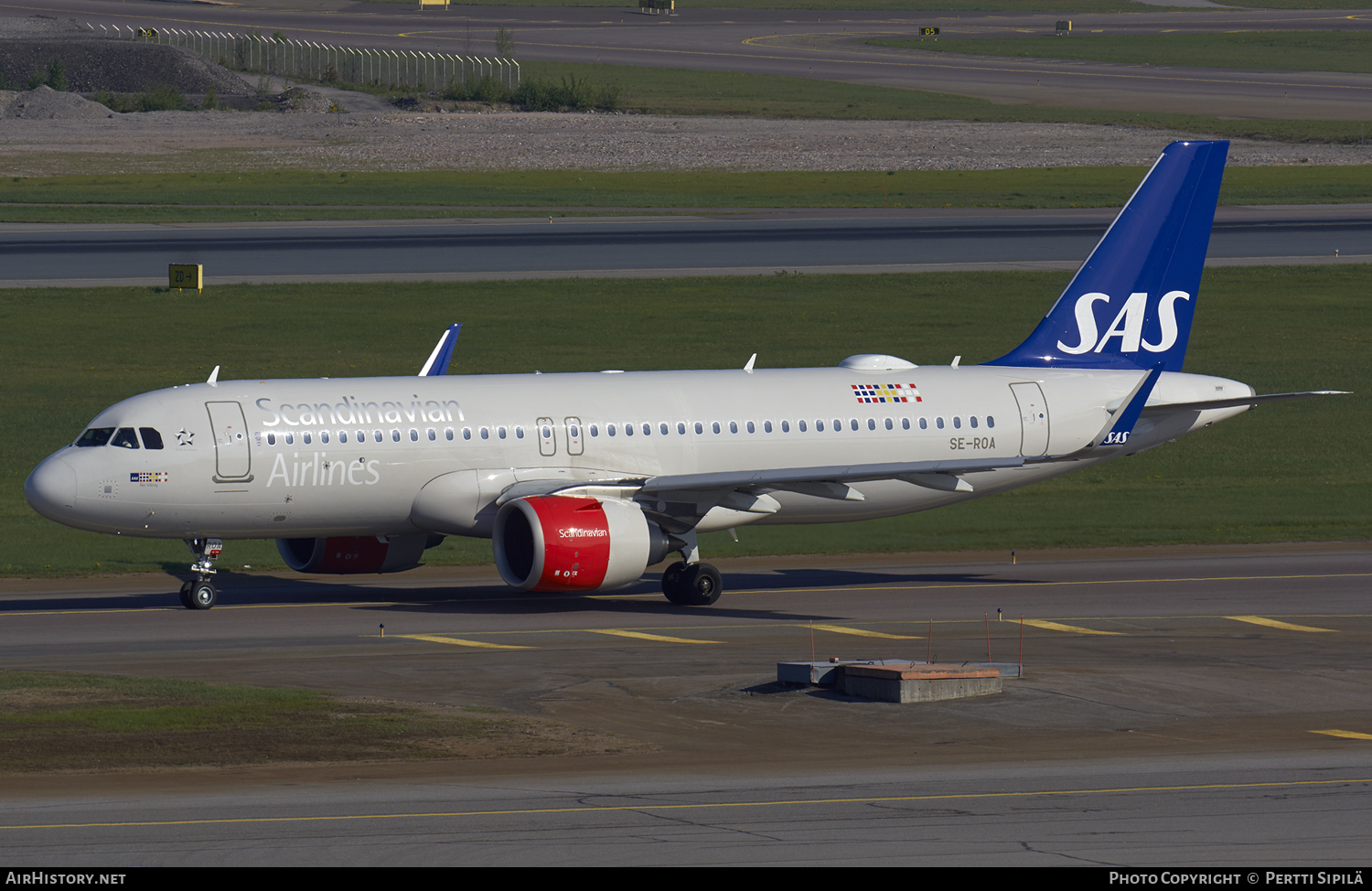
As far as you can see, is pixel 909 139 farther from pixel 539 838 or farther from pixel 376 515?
pixel 539 838

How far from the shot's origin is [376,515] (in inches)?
1531

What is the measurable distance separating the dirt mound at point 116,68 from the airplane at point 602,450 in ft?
386

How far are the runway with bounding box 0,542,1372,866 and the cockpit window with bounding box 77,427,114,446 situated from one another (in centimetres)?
336

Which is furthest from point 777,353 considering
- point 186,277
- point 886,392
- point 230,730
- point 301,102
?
point 301,102

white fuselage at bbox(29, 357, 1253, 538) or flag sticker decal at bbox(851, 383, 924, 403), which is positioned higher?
flag sticker decal at bbox(851, 383, 924, 403)

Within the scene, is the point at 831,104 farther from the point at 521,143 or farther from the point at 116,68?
the point at 116,68

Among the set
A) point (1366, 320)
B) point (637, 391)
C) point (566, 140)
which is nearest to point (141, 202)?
point (566, 140)

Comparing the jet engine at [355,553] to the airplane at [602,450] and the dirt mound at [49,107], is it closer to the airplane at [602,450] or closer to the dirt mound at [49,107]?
the airplane at [602,450]

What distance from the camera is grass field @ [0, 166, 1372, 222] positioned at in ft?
346

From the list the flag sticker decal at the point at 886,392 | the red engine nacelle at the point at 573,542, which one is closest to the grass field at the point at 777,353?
the flag sticker decal at the point at 886,392

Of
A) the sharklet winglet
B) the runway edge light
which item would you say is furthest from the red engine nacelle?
the runway edge light

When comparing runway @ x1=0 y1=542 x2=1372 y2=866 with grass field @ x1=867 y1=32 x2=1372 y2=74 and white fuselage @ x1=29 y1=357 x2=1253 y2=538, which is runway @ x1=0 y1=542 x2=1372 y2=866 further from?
grass field @ x1=867 y1=32 x2=1372 y2=74

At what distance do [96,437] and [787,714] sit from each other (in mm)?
16128

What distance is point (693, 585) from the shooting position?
3953cm
